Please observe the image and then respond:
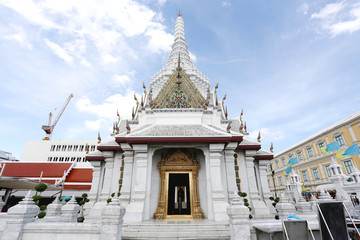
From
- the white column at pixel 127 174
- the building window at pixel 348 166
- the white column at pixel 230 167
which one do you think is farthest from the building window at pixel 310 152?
the white column at pixel 127 174

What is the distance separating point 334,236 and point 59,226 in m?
7.17

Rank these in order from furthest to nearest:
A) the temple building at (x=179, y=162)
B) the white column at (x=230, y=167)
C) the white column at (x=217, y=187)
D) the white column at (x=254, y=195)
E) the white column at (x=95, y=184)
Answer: the white column at (x=95, y=184) → the white column at (x=230, y=167) → the white column at (x=254, y=195) → the temple building at (x=179, y=162) → the white column at (x=217, y=187)

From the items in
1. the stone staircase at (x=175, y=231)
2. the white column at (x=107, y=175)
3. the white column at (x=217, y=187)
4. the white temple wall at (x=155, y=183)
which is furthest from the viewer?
the white column at (x=107, y=175)

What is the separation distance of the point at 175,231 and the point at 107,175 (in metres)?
6.66

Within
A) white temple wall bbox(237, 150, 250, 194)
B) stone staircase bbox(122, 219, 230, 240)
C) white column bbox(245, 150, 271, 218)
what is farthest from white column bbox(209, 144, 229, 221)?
white column bbox(245, 150, 271, 218)

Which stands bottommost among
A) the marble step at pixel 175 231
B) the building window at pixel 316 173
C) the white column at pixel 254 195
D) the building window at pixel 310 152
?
the marble step at pixel 175 231

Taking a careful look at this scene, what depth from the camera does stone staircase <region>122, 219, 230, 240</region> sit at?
6.75 m

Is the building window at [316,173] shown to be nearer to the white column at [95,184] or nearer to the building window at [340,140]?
the building window at [340,140]

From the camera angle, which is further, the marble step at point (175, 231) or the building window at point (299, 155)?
the building window at point (299, 155)

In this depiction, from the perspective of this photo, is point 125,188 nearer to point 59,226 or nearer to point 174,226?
point 174,226

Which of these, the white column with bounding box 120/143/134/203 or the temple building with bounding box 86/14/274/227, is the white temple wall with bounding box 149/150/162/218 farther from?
the white column with bounding box 120/143/134/203

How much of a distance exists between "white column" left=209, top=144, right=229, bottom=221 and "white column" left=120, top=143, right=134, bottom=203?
4.84 meters

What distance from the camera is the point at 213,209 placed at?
347 inches

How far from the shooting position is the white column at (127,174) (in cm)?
1000
